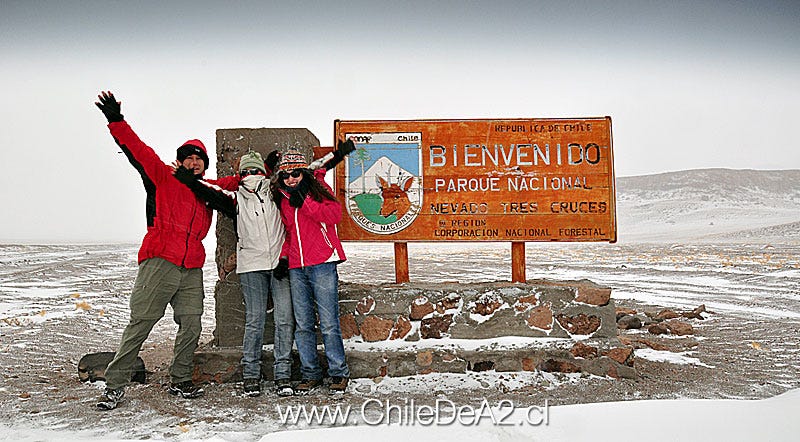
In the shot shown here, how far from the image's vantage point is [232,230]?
13.7ft

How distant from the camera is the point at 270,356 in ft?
13.4

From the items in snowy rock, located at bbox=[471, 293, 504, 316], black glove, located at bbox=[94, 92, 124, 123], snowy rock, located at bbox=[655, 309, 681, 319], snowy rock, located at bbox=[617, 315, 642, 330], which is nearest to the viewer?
black glove, located at bbox=[94, 92, 124, 123]


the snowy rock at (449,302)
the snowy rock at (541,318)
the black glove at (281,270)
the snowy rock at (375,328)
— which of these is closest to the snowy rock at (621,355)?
the snowy rock at (541,318)

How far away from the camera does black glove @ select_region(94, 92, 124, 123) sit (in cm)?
345

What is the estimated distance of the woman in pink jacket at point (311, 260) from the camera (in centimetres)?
376

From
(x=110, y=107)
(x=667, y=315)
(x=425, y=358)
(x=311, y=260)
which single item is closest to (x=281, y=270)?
(x=311, y=260)

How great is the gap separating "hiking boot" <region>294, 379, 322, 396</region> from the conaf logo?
129 centimetres

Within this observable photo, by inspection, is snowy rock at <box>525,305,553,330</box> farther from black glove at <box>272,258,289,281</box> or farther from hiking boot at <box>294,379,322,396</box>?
black glove at <box>272,258,289,281</box>

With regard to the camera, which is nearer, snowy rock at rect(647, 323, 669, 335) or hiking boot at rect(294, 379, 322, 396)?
hiking boot at rect(294, 379, 322, 396)

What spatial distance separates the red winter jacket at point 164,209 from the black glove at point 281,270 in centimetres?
56

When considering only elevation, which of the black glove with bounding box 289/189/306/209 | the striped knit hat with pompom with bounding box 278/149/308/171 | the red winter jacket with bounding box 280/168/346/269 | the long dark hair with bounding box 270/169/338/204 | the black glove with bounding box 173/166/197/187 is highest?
the striped knit hat with pompom with bounding box 278/149/308/171

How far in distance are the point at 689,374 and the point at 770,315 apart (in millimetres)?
3460

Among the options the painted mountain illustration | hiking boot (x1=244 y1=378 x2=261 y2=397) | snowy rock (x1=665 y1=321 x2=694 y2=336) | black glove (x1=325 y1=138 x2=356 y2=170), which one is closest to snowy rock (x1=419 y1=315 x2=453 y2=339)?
the painted mountain illustration

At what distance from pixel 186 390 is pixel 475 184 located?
2.68m
